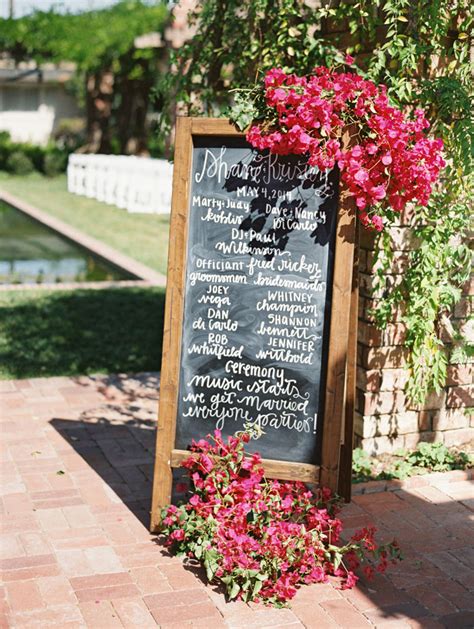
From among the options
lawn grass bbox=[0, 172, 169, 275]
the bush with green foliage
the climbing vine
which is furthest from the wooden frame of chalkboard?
the bush with green foliage

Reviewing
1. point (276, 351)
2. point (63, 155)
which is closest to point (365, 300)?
point (276, 351)

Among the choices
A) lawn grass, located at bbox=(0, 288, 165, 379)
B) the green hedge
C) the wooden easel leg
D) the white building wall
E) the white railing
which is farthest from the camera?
the white building wall

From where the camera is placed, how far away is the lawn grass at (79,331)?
7832 mm

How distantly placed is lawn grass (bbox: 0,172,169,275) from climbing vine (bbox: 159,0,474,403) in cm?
666

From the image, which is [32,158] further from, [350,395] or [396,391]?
[350,395]

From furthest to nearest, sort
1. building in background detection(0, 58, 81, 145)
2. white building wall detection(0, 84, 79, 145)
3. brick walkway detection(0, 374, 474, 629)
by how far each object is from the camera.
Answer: white building wall detection(0, 84, 79, 145), building in background detection(0, 58, 81, 145), brick walkway detection(0, 374, 474, 629)

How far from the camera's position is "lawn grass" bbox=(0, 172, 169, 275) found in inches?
547

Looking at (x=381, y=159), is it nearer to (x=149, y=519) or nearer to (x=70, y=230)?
(x=149, y=519)

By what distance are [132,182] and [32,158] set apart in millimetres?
9127

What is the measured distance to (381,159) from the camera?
4.19 m

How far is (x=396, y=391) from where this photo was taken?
568cm

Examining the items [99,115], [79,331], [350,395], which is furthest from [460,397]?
[99,115]

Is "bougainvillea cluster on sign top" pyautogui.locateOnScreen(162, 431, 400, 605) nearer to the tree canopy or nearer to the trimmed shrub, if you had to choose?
the trimmed shrub

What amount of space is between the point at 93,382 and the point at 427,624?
161 inches
